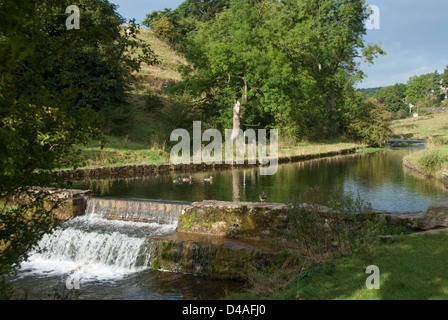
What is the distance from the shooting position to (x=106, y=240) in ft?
31.6

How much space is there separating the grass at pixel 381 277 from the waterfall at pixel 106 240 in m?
3.84

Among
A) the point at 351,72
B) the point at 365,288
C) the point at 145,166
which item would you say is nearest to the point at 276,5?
the point at 351,72

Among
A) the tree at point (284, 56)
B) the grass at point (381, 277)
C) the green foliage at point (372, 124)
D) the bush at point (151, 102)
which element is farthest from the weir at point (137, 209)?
the green foliage at point (372, 124)

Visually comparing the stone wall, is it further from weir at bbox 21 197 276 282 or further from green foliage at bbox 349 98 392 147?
green foliage at bbox 349 98 392 147

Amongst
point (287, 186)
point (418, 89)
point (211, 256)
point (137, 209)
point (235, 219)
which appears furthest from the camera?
point (418, 89)

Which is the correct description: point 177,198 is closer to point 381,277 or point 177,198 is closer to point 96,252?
point 96,252

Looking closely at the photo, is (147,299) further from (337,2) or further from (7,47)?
(337,2)

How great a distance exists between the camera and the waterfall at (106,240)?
8.91 meters

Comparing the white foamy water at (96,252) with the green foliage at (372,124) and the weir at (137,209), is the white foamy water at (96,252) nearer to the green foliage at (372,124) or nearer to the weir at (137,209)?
the weir at (137,209)

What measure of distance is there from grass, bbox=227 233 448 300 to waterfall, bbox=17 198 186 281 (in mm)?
3838

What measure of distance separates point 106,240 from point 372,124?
118ft

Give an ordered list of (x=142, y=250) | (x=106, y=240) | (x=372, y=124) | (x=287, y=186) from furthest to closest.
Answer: (x=372, y=124)
(x=287, y=186)
(x=106, y=240)
(x=142, y=250)

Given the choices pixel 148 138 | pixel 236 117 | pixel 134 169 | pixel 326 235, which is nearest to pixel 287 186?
pixel 134 169

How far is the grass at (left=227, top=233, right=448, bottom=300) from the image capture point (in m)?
4.89
